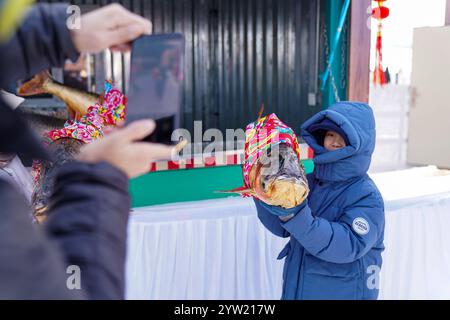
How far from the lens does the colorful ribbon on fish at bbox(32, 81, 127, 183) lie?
1.82m

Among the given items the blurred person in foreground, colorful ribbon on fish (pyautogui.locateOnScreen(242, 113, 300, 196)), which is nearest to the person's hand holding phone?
the blurred person in foreground

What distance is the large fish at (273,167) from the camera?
152 cm

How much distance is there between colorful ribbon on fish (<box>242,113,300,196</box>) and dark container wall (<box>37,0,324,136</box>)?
2.78 metres

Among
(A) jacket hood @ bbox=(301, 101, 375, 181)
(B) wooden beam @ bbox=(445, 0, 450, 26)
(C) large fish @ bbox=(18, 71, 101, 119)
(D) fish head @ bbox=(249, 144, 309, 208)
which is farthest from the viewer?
(B) wooden beam @ bbox=(445, 0, 450, 26)

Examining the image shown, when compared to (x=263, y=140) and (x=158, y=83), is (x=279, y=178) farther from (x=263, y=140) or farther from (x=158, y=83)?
(x=158, y=83)

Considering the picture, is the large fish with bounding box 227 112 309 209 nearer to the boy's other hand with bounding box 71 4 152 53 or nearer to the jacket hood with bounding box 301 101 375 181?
the jacket hood with bounding box 301 101 375 181

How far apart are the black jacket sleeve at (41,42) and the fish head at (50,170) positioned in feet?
3.17

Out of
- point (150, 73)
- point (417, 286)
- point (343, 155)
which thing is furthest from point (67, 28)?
point (417, 286)

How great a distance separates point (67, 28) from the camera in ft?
2.41

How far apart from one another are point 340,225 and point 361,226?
2.8 inches

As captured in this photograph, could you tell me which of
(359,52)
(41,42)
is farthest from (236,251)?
(41,42)

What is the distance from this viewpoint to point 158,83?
75 centimetres
